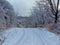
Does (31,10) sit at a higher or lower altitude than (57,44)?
lower

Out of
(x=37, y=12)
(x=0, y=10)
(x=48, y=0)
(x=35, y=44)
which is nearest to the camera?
(x=35, y=44)

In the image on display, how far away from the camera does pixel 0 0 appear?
70.9 meters

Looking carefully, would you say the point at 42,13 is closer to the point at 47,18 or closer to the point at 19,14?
the point at 47,18

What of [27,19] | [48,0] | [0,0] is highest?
[48,0]

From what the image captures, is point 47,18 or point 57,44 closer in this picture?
point 57,44

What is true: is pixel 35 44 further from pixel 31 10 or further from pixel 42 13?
pixel 31 10

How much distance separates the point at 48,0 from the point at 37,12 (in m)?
29.3

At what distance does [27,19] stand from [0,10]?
26961mm

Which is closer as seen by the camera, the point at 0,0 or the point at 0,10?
the point at 0,10

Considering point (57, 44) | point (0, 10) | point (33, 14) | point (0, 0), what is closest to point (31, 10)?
point (33, 14)

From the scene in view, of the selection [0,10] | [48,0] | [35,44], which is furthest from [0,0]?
[35,44]

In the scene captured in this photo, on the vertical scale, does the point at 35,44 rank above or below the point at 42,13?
above

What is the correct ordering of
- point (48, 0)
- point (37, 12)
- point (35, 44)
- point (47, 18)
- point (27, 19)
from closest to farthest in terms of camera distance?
point (35, 44) → point (48, 0) → point (47, 18) → point (37, 12) → point (27, 19)

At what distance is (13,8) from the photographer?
71.4 meters
